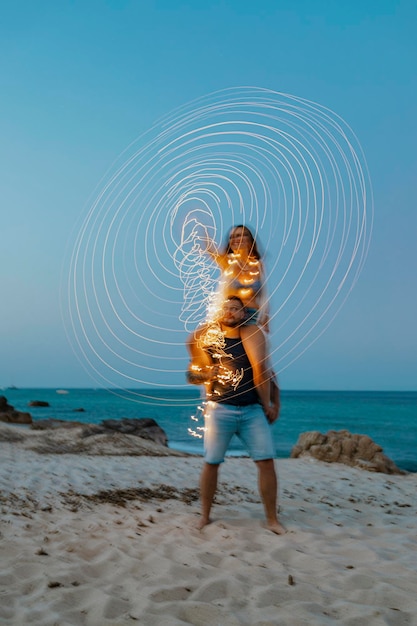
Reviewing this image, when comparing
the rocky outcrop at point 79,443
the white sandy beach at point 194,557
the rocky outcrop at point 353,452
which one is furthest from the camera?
the rocky outcrop at point 79,443

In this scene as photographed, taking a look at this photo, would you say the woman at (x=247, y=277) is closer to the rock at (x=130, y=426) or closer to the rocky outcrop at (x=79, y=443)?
the rocky outcrop at (x=79, y=443)

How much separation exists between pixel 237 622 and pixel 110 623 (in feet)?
2.14

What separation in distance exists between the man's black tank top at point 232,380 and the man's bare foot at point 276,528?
3.37ft

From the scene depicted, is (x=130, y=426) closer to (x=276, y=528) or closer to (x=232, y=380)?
(x=276, y=528)

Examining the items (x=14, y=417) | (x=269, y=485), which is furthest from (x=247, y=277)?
(x=14, y=417)

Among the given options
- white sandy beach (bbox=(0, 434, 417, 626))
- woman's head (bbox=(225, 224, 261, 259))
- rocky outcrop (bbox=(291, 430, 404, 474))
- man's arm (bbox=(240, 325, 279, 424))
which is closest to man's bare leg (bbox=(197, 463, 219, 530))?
white sandy beach (bbox=(0, 434, 417, 626))

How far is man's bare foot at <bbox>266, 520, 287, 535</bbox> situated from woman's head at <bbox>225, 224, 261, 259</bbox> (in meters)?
2.24

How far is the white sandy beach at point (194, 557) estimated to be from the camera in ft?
Result: 10.6

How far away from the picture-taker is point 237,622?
3096mm

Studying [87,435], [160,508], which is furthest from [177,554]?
[87,435]

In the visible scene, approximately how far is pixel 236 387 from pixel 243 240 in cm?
123

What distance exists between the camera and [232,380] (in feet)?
16.0

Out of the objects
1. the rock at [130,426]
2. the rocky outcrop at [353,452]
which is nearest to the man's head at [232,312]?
the rocky outcrop at [353,452]

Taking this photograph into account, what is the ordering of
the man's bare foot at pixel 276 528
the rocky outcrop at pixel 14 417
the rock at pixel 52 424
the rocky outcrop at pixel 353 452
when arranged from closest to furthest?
1. the man's bare foot at pixel 276 528
2. the rocky outcrop at pixel 353 452
3. the rock at pixel 52 424
4. the rocky outcrop at pixel 14 417
